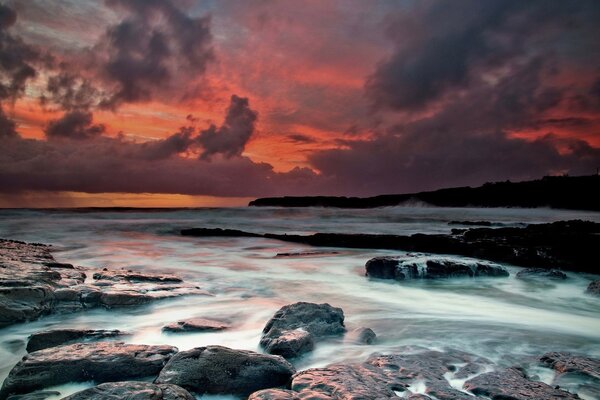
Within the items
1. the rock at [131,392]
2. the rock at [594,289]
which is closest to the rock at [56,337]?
the rock at [131,392]

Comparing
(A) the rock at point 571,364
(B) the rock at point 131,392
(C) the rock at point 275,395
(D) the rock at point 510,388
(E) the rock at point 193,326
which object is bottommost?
(E) the rock at point 193,326

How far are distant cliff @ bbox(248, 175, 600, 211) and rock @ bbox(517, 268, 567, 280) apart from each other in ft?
164

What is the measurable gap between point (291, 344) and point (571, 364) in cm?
245

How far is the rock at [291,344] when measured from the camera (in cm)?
374

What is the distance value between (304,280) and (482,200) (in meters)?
64.0

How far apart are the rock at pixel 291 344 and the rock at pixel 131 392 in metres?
1.23

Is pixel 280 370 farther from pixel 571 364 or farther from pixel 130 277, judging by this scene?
pixel 130 277

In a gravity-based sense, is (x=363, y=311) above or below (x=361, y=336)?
below

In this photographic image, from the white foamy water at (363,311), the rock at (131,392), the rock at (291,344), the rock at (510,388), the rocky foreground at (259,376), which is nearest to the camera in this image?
the rock at (131,392)

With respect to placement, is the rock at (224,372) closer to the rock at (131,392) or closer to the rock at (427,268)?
the rock at (131,392)

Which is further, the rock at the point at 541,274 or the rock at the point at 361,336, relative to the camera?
the rock at the point at 541,274

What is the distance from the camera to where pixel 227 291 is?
742 centimetres

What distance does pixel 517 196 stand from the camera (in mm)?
Result: 59781

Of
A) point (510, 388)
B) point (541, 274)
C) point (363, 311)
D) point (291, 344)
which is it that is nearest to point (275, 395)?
point (291, 344)
